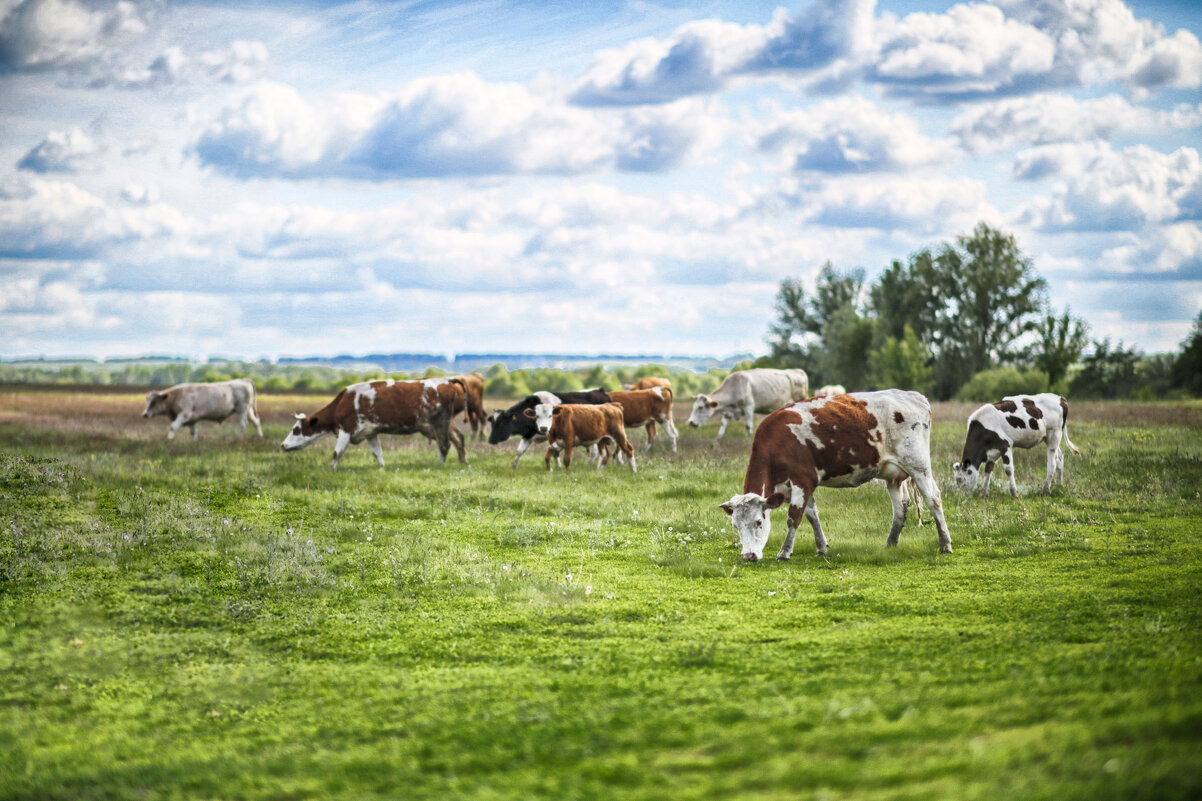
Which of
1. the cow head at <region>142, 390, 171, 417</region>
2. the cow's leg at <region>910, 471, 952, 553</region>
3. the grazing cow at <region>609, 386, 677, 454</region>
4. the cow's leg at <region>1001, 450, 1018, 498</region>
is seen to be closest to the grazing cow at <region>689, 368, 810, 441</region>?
the grazing cow at <region>609, 386, 677, 454</region>

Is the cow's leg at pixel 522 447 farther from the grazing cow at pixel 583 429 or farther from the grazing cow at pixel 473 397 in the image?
the grazing cow at pixel 473 397

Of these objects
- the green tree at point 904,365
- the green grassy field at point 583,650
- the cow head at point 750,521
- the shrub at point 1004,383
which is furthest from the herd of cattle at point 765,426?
the green tree at point 904,365

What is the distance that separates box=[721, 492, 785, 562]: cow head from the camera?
37.0 feet

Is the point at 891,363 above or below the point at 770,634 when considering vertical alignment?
above

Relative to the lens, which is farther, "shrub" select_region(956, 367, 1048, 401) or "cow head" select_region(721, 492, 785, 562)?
"shrub" select_region(956, 367, 1048, 401)

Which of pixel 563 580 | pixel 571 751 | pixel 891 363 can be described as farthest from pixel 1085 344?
pixel 571 751

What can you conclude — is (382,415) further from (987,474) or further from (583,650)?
(583,650)

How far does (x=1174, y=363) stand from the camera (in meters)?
57.2

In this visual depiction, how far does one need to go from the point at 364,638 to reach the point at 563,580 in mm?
2794

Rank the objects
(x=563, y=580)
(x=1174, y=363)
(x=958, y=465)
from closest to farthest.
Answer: (x=563, y=580) < (x=958, y=465) < (x=1174, y=363)

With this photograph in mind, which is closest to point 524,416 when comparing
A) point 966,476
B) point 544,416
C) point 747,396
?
point 544,416

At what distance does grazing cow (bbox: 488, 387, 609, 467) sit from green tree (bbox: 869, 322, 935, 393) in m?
40.3

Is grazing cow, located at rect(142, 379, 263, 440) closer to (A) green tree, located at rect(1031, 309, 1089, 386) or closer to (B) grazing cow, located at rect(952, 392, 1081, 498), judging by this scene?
(B) grazing cow, located at rect(952, 392, 1081, 498)

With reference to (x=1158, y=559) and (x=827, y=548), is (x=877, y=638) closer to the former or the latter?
(x=827, y=548)
